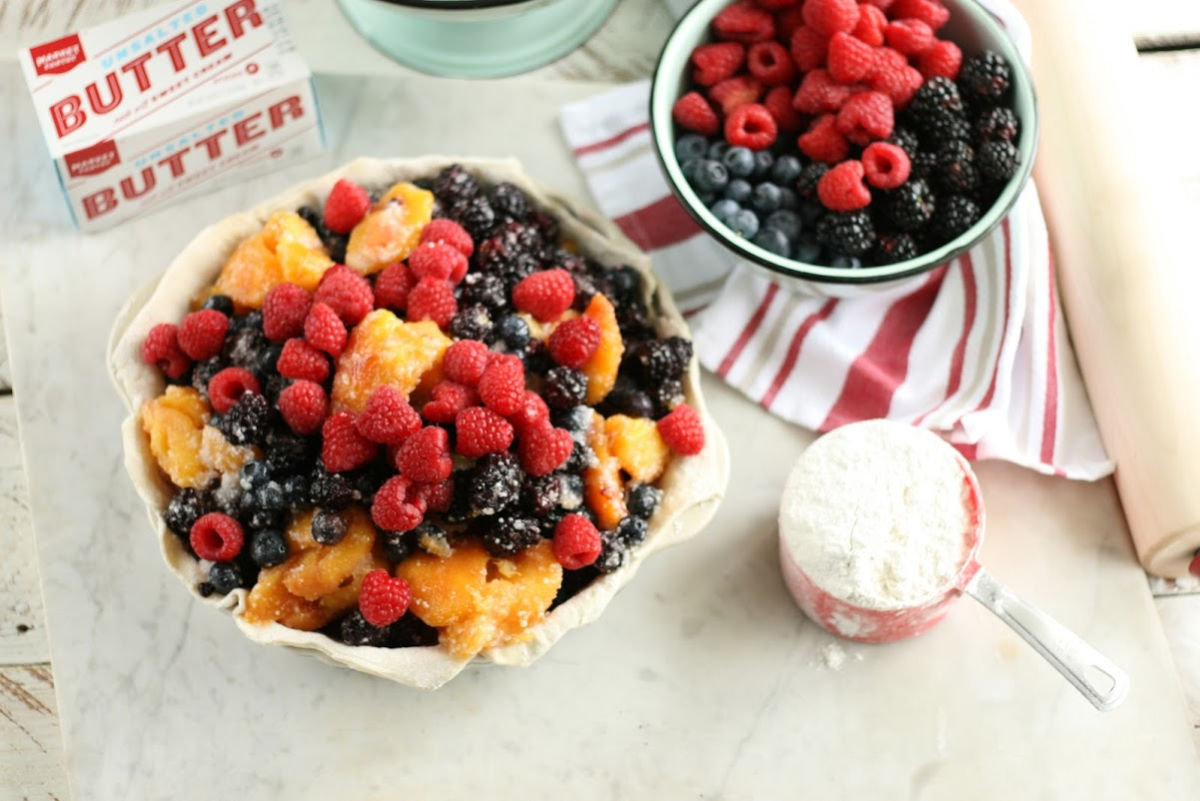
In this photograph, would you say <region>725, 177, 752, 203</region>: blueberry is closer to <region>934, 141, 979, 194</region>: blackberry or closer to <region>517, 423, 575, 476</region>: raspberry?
<region>934, 141, 979, 194</region>: blackberry

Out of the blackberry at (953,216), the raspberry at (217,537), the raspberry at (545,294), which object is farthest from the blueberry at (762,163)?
the raspberry at (217,537)

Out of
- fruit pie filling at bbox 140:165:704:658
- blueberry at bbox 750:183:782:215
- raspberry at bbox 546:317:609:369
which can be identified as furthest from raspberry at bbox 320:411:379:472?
blueberry at bbox 750:183:782:215

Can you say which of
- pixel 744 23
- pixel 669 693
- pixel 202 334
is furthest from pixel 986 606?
pixel 202 334

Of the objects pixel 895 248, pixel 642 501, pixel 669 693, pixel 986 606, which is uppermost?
pixel 895 248

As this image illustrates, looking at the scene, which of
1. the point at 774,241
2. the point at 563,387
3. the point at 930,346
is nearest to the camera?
the point at 563,387

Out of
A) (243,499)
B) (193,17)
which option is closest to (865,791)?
(243,499)

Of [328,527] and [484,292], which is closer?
[328,527]

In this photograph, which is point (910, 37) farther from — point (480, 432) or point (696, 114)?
point (480, 432)
